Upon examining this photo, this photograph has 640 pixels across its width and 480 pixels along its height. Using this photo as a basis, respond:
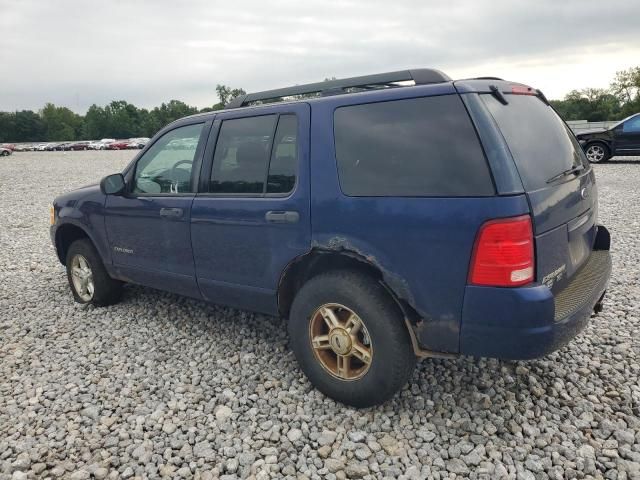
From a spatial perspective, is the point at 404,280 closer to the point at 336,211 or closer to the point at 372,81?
the point at 336,211

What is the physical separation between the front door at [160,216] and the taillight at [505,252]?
2.21 metres

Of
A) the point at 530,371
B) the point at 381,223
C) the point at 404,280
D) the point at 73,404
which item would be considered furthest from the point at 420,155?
the point at 73,404

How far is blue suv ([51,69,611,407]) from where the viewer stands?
2.36 metres

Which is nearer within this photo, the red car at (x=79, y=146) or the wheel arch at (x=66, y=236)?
the wheel arch at (x=66, y=236)

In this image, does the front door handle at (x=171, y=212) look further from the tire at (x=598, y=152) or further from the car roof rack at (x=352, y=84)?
the tire at (x=598, y=152)

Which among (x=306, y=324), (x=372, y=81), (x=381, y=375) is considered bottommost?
(x=381, y=375)

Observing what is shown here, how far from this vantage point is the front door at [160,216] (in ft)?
12.2

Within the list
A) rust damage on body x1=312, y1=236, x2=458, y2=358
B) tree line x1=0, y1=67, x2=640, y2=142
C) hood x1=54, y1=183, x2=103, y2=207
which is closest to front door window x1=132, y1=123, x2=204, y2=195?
hood x1=54, y1=183, x2=103, y2=207

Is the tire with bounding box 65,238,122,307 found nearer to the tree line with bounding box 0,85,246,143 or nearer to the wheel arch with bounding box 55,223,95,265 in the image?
the wheel arch with bounding box 55,223,95,265

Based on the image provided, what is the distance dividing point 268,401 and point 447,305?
1.35 metres

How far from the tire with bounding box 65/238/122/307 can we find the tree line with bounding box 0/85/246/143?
3624 inches

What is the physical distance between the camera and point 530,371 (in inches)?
128

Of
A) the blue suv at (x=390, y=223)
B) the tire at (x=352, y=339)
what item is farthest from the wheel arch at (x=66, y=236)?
the tire at (x=352, y=339)

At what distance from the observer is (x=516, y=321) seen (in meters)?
2.33
